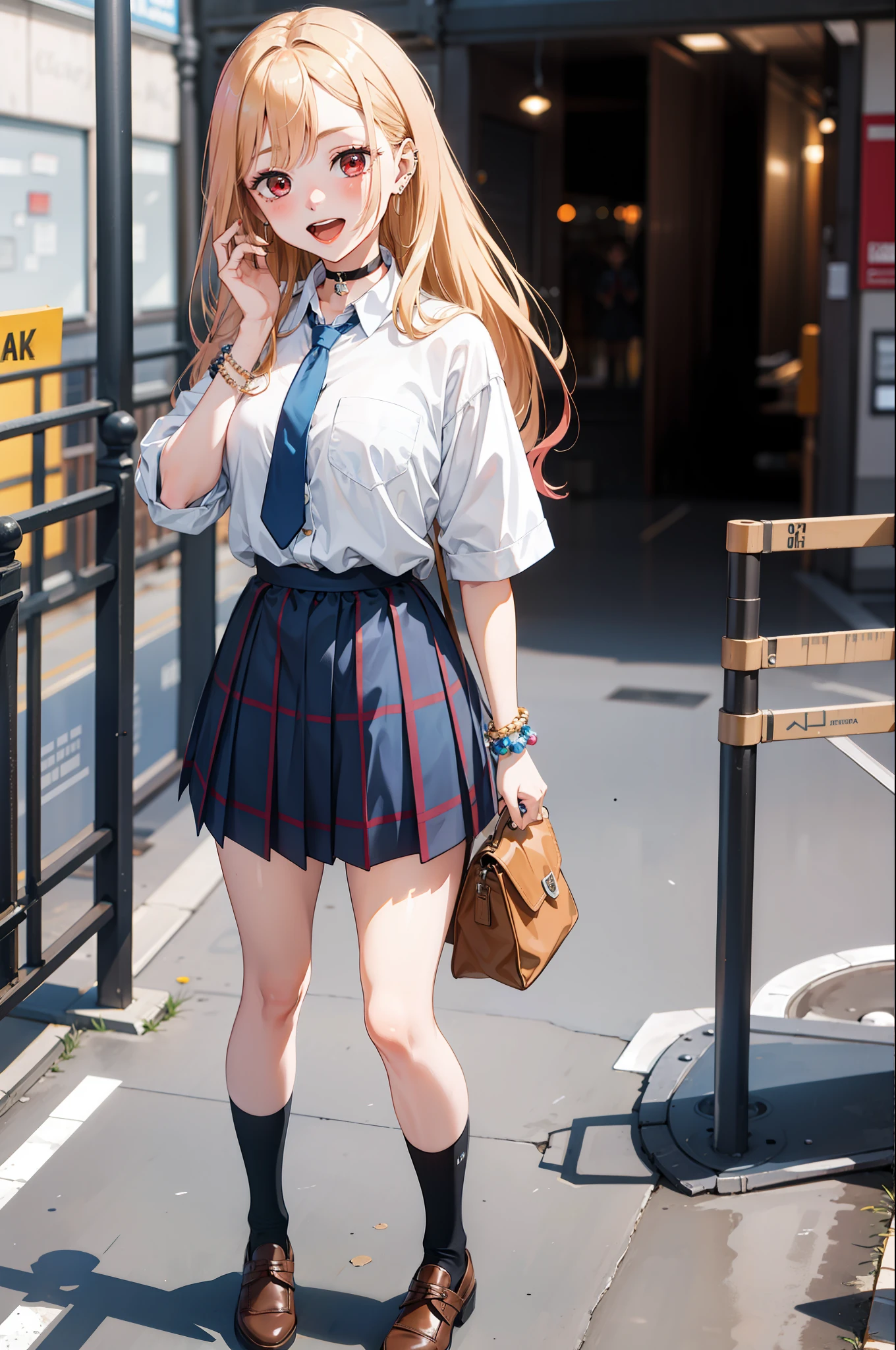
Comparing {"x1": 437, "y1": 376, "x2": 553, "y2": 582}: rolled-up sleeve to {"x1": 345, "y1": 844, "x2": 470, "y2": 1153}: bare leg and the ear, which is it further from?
{"x1": 345, "y1": 844, "x2": 470, "y2": 1153}: bare leg

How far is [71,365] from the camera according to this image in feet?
11.6

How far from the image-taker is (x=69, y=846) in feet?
10.9

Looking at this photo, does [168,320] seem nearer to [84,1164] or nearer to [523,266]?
[84,1164]

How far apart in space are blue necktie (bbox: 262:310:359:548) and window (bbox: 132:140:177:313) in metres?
2.95

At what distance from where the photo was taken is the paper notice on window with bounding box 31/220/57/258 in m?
3.72

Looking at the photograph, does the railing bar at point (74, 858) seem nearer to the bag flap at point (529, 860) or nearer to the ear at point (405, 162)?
the bag flap at point (529, 860)

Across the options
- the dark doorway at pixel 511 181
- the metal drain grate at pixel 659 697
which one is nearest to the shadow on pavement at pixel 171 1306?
the metal drain grate at pixel 659 697

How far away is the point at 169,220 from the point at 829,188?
5.16m

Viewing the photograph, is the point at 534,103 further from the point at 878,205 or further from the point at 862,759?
the point at 862,759

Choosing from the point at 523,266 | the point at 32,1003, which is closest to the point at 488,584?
the point at 32,1003

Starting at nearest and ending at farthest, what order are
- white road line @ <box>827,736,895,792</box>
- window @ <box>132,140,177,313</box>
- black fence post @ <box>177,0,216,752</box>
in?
white road line @ <box>827,736,895,792</box> < window @ <box>132,140,177,313</box> < black fence post @ <box>177,0,216,752</box>

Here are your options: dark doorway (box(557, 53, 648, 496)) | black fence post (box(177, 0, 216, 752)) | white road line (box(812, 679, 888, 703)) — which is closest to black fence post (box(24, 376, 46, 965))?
black fence post (box(177, 0, 216, 752))

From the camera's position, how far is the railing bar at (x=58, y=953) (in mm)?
2930

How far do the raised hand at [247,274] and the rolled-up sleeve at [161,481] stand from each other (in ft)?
0.43
